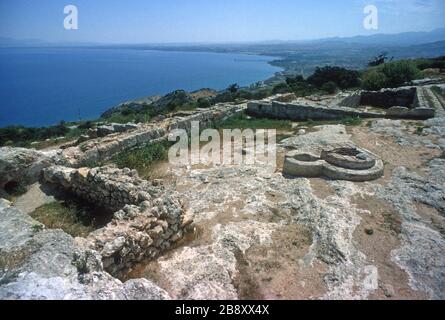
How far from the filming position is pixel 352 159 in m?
9.05

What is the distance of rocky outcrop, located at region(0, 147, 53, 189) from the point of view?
827 cm

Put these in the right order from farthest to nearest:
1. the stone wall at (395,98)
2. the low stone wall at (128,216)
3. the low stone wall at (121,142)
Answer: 1. the stone wall at (395,98)
2. the low stone wall at (121,142)
3. the low stone wall at (128,216)

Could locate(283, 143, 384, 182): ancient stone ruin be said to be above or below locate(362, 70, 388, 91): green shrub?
below

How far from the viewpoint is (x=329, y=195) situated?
7.72m

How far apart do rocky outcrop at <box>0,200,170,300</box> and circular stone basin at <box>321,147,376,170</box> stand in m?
6.61

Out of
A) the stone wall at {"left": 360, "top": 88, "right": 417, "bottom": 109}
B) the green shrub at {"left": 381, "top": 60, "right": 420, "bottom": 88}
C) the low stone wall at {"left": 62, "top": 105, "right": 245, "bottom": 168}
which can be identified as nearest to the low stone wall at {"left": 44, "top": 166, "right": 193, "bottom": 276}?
the low stone wall at {"left": 62, "top": 105, "right": 245, "bottom": 168}

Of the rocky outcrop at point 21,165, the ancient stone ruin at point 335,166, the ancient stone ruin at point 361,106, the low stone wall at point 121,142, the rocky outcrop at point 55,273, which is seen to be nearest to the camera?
the rocky outcrop at point 55,273

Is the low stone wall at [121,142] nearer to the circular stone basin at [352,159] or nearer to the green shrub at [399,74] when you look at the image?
the circular stone basin at [352,159]

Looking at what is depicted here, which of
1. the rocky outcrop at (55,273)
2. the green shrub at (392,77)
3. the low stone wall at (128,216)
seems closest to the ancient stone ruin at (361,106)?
the green shrub at (392,77)

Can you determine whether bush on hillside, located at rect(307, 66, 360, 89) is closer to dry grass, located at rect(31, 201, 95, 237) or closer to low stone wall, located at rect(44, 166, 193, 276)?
low stone wall, located at rect(44, 166, 193, 276)

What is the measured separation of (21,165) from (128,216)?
15.3 feet

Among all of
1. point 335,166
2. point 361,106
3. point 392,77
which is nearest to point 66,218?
point 335,166

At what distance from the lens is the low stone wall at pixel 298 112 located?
1544cm

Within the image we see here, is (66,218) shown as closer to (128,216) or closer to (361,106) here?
(128,216)
